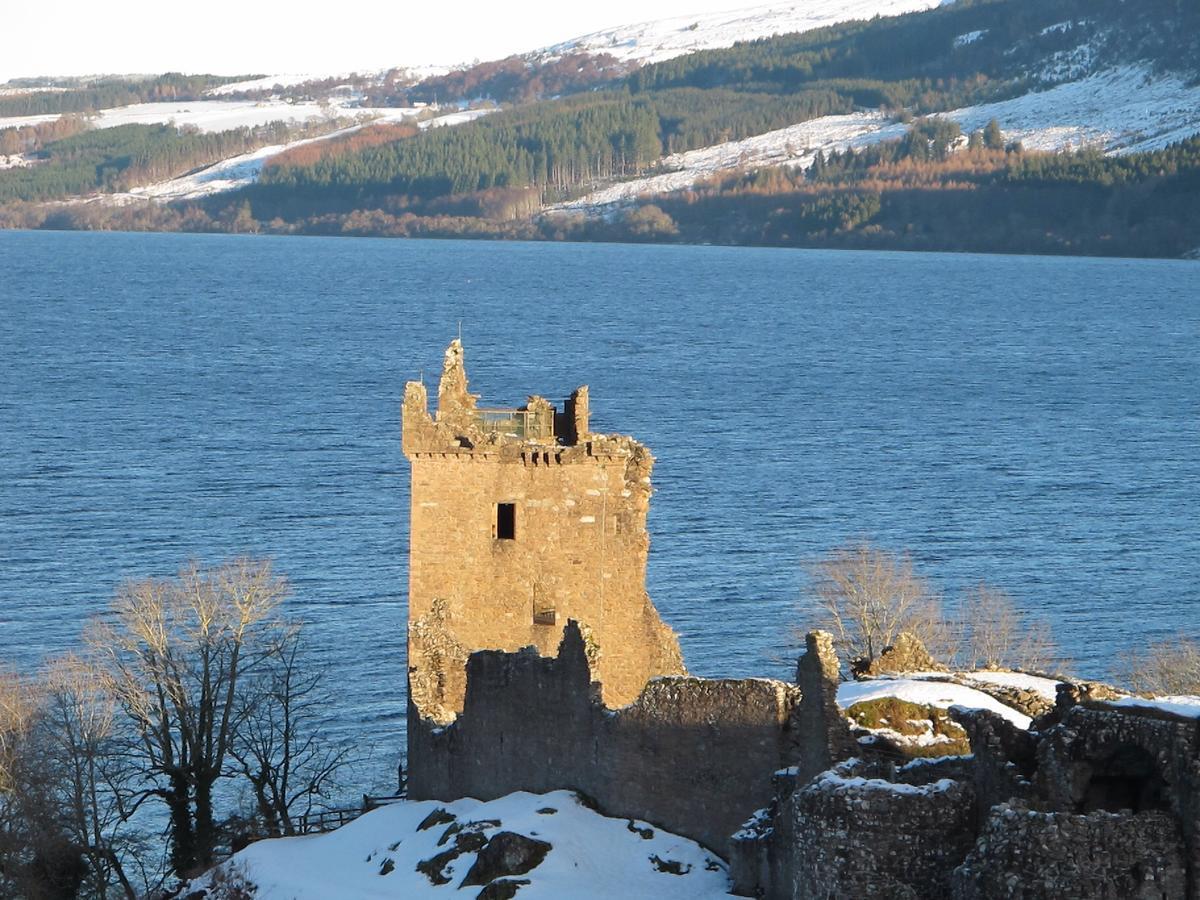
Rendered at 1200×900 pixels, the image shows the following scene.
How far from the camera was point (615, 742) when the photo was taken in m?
38.8

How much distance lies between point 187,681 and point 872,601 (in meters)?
21.5

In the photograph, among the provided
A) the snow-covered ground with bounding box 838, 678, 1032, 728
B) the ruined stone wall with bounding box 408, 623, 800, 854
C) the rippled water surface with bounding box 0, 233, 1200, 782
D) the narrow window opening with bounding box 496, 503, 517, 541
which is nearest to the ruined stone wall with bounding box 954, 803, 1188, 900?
the snow-covered ground with bounding box 838, 678, 1032, 728

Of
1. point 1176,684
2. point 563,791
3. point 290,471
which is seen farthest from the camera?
point 290,471

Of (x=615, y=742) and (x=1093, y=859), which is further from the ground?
(x=1093, y=859)

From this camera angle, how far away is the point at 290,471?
119812mm

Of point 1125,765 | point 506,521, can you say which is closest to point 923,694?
point 1125,765

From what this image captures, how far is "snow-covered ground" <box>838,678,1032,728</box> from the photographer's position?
33.8m

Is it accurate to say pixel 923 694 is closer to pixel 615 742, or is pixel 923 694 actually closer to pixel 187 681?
pixel 615 742

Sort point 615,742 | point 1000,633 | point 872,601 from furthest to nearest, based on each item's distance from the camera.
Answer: point 1000,633 < point 872,601 < point 615,742

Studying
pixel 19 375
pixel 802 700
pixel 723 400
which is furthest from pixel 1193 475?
pixel 802 700

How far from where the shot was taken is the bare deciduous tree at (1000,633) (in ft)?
231

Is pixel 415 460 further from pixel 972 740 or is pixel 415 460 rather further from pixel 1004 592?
pixel 1004 592

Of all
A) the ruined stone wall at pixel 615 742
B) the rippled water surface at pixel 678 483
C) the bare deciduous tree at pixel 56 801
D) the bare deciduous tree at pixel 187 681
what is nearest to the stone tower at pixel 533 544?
the ruined stone wall at pixel 615 742

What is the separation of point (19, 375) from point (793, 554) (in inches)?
3638
